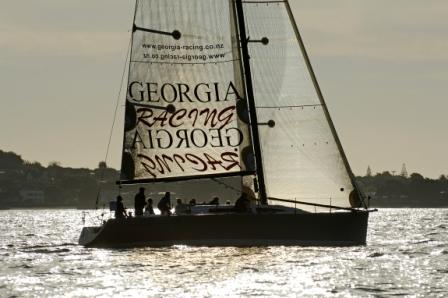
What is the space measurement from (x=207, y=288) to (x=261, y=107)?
1284 cm

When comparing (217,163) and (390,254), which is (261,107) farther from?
(390,254)

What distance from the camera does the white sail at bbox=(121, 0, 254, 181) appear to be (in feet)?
130

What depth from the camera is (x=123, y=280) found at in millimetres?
29734

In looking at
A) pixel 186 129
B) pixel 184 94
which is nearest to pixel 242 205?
pixel 186 129

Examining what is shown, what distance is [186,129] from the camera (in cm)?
4009

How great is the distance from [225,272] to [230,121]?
9494 millimetres

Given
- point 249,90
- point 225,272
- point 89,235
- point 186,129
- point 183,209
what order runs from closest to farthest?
point 225,272
point 183,209
point 249,90
point 186,129
point 89,235

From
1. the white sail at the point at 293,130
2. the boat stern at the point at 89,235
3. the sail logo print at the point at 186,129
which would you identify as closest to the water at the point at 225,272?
the boat stern at the point at 89,235

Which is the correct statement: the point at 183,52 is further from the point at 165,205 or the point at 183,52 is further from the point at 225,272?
the point at 225,272

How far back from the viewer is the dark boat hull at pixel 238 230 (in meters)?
37.4

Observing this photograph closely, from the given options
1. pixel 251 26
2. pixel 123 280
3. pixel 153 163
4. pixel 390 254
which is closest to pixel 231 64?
pixel 251 26

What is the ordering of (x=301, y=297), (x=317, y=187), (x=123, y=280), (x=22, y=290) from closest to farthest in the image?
1. (x=301, y=297)
2. (x=22, y=290)
3. (x=123, y=280)
4. (x=317, y=187)

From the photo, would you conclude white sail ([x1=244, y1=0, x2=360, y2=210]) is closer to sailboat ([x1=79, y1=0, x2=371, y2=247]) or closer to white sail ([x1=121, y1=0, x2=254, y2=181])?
sailboat ([x1=79, y1=0, x2=371, y2=247])

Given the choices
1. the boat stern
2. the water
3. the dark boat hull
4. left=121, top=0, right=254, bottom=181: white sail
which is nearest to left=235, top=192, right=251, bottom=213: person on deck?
the dark boat hull
